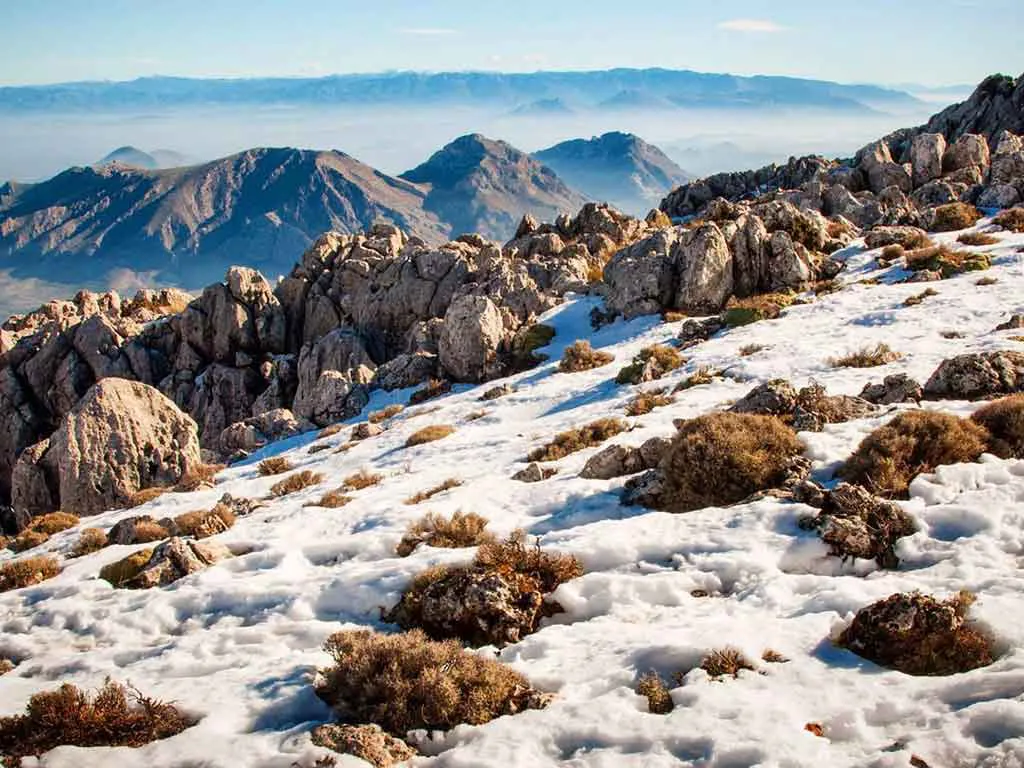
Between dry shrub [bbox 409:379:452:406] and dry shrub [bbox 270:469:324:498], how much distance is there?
10054 mm

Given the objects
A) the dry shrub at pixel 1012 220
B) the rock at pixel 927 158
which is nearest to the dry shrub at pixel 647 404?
the dry shrub at pixel 1012 220

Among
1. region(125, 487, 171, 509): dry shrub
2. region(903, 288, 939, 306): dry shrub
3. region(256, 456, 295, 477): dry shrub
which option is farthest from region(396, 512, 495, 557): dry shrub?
region(903, 288, 939, 306): dry shrub

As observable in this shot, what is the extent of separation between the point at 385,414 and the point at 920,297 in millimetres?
22371

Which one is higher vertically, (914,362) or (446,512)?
(914,362)

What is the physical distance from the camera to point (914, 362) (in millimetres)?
19562

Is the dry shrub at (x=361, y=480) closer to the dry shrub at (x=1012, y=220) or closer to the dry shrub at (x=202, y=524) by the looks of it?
the dry shrub at (x=202, y=524)

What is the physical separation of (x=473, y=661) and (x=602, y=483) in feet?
24.2

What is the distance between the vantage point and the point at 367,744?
789cm

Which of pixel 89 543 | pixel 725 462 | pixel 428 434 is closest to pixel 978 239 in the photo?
pixel 725 462

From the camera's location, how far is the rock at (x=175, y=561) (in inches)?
558

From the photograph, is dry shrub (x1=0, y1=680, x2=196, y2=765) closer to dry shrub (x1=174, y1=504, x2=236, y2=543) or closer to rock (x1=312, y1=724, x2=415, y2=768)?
rock (x1=312, y1=724, x2=415, y2=768)

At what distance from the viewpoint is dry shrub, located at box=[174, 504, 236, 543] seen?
1738 cm

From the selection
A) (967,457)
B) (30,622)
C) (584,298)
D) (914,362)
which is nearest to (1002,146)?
(584,298)

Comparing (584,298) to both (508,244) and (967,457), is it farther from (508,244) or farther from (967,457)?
A: (967,457)
